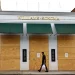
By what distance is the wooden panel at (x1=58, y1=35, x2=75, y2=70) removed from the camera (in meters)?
22.6

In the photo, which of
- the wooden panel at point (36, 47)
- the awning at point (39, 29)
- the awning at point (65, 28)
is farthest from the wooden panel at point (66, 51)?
the awning at point (39, 29)

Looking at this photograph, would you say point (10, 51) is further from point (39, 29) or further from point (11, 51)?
point (39, 29)

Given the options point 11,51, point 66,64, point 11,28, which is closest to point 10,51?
point 11,51

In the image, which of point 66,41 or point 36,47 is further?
point 66,41

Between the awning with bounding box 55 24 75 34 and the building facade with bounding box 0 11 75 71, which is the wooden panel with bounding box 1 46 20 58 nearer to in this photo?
the building facade with bounding box 0 11 75 71

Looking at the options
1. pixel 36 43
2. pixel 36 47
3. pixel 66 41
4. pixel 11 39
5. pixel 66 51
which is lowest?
pixel 66 51

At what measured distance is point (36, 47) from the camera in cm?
2255

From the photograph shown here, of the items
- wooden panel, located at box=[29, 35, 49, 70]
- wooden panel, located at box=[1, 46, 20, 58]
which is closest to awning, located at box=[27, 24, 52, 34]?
wooden panel, located at box=[29, 35, 49, 70]

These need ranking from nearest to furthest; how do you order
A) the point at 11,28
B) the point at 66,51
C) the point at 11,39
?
1. the point at 11,28
2. the point at 11,39
3. the point at 66,51

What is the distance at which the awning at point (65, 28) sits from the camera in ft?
70.8

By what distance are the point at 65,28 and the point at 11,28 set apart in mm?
4894

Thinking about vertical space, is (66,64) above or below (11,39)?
below

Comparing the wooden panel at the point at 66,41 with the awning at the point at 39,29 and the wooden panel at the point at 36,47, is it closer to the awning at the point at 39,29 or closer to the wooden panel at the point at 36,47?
the wooden panel at the point at 36,47

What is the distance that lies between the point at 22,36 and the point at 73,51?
503 cm
